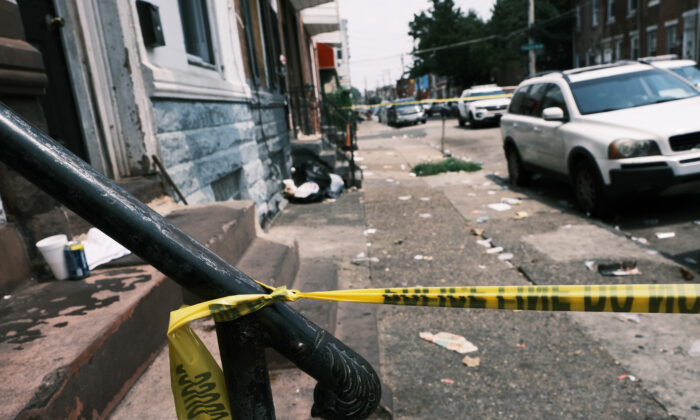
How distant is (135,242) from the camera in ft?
2.76

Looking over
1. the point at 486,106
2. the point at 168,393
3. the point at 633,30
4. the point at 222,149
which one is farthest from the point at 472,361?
the point at 633,30

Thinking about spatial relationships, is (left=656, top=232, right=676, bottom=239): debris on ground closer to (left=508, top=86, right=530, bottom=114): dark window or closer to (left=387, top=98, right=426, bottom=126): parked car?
(left=508, top=86, right=530, bottom=114): dark window

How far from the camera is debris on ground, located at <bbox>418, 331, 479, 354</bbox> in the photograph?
3305mm

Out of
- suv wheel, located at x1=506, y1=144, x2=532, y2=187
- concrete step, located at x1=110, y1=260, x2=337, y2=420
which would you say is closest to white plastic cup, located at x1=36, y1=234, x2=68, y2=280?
concrete step, located at x1=110, y1=260, x2=337, y2=420

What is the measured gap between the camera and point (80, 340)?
6.41 feet

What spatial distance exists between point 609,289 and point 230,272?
2.77 ft

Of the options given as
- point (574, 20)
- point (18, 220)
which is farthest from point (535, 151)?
point (574, 20)

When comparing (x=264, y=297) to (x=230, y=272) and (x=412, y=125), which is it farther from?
(x=412, y=125)

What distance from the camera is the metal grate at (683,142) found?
538 cm

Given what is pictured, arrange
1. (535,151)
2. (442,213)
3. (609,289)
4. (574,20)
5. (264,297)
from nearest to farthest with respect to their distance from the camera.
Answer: (264,297) < (609,289) < (442,213) < (535,151) < (574,20)

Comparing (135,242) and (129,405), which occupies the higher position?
(135,242)

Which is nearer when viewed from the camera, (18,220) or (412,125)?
(18,220)

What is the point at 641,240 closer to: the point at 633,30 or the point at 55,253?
the point at 55,253

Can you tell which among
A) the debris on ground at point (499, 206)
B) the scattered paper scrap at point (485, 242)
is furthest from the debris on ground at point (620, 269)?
the debris on ground at point (499, 206)
